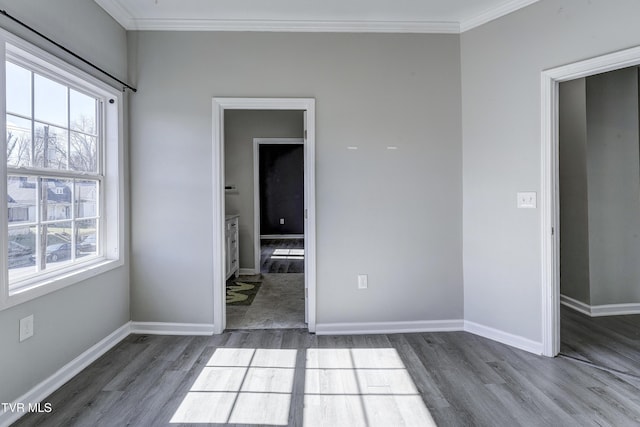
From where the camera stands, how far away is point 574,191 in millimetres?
3412

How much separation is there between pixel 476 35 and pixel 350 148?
4.85 feet

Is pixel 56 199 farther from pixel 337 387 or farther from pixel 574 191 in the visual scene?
pixel 574 191

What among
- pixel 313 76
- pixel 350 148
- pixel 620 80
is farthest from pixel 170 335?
pixel 620 80

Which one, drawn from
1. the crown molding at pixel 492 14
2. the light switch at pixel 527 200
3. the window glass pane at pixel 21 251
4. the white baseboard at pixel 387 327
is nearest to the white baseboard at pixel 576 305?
the white baseboard at pixel 387 327

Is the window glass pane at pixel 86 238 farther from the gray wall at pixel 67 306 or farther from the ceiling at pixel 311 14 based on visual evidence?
the ceiling at pixel 311 14

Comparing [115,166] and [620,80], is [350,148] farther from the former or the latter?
[620,80]

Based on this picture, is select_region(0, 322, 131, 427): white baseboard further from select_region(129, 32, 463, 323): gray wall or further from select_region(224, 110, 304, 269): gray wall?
select_region(224, 110, 304, 269): gray wall

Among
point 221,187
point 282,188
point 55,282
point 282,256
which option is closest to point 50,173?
point 55,282

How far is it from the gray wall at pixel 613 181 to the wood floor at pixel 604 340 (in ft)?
0.81

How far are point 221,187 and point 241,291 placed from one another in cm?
179

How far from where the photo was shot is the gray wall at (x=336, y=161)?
2908mm

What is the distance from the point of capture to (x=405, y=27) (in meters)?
2.92

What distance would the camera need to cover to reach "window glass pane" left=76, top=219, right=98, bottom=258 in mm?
2484

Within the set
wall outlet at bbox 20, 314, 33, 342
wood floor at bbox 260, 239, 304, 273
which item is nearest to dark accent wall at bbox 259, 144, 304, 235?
wood floor at bbox 260, 239, 304, 273
